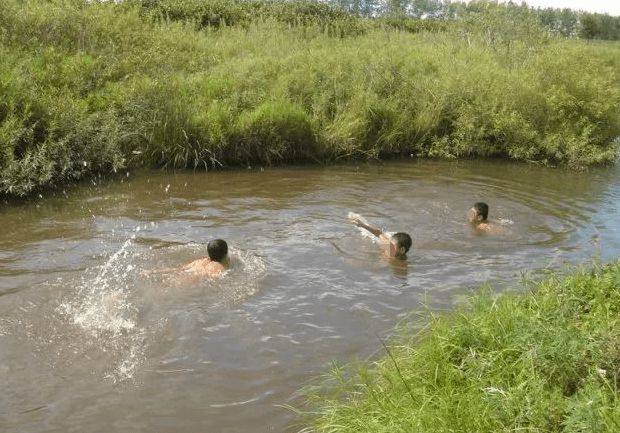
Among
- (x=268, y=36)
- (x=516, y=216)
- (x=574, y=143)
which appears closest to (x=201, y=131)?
(x=516, y=216)

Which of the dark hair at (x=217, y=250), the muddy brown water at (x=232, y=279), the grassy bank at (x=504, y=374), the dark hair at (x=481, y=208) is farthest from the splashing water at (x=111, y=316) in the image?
the dark hair at (x=481, y=208)

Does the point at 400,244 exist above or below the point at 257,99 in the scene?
below

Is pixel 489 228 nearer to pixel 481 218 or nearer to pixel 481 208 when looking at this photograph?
pixel 481 218

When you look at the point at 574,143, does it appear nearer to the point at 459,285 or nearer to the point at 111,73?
the point at 459,285

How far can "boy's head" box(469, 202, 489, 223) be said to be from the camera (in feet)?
32.6

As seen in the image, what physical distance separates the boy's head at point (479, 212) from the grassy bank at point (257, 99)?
4897 millimetres

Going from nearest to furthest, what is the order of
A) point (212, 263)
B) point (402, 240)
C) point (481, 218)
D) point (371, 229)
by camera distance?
point (212, 263) → point (402, 240) → point (371, 229) → point (481, 218)

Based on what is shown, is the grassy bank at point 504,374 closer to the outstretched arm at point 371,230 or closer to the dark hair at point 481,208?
the outstretched arm at point 371,230

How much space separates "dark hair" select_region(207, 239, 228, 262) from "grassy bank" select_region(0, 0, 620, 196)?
4.08 metres

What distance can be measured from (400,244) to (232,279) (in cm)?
235

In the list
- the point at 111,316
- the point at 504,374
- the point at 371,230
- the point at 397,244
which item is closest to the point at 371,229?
the point at 371,230

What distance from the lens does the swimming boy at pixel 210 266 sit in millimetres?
7598

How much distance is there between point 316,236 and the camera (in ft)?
30.9

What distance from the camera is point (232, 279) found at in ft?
25.0
